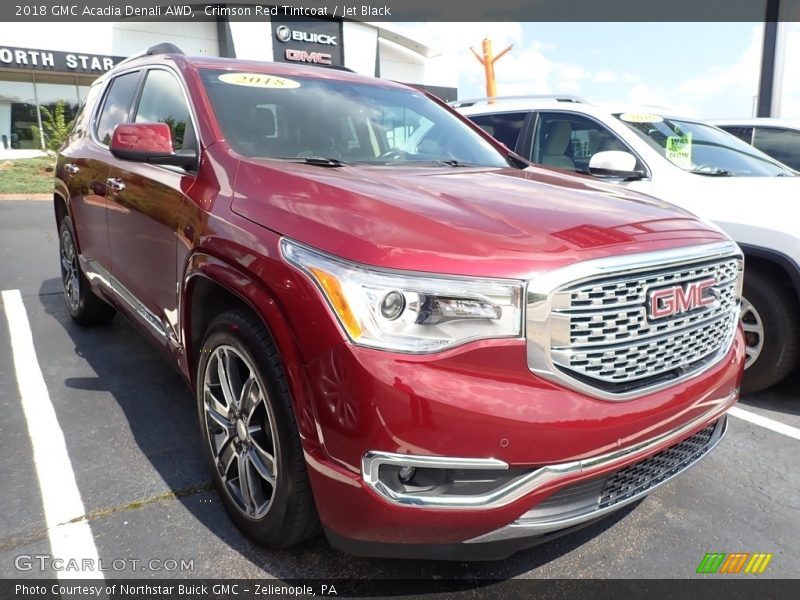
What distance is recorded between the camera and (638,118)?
15.6 ft

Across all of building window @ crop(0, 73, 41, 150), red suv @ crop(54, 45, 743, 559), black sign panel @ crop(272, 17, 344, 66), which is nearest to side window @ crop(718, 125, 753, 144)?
red suv @ crop(54, 45, 743, 559)

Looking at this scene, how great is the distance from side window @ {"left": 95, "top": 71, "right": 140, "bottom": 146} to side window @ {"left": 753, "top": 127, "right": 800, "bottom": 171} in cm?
708

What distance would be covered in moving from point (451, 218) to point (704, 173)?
3.06 m

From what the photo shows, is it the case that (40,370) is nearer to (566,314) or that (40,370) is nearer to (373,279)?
(373,279)

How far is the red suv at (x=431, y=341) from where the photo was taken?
1.73 meters

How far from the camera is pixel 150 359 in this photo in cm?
428

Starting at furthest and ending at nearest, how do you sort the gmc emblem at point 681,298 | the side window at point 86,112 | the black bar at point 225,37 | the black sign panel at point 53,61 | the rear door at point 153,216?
1. the black bar at point 225,37
2. the black sign panel at point 53,61
3. the side window at point 86,112
4. the rear door at point 153,216
5. the gmc emblem at point 681,298

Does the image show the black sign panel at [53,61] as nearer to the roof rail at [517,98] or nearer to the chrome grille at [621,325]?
the roof rail at [517,98]

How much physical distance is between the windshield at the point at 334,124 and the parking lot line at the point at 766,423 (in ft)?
6.71

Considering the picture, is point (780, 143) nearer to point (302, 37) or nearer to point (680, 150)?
point (680, 150)

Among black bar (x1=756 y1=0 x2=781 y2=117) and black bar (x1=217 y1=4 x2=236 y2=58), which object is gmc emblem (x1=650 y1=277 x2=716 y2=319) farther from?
black bar (x1=217 y1=4 x2=236 y2=58)

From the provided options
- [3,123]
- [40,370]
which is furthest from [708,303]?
[3,123]

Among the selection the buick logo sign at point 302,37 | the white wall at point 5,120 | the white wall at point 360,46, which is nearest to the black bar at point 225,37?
the buick logo sign at point 302,37

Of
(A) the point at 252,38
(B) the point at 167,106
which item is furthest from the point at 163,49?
(A) the point at 252,38
